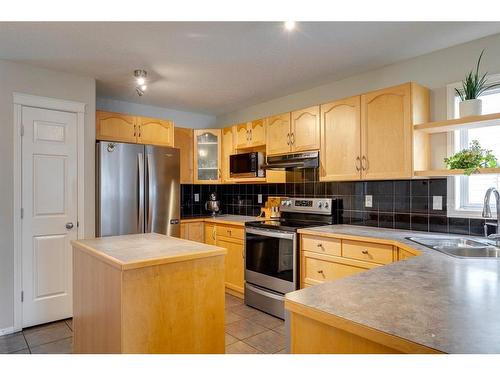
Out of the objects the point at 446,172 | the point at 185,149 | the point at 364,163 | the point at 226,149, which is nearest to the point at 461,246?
the point at 446,172

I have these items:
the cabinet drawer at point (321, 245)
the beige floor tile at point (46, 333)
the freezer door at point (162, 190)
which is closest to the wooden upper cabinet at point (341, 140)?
the cabinet drawer at point (321, 245)

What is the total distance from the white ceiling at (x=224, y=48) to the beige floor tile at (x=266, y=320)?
2.35 m

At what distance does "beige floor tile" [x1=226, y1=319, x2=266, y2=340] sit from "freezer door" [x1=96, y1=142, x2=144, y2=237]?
1.36 m

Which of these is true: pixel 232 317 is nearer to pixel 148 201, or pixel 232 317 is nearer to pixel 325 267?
pixel 325 267

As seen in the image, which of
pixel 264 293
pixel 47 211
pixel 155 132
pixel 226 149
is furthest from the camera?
pixel 226 149

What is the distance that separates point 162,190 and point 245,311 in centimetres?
156

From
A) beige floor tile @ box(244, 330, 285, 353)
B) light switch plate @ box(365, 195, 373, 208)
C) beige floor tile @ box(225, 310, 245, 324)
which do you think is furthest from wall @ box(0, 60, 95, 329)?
light switch plate @ box(365, 195, 373, 208)

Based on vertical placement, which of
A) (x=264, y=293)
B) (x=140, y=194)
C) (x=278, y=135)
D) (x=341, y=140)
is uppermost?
(x=278, y=135)

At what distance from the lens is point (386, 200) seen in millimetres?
2965

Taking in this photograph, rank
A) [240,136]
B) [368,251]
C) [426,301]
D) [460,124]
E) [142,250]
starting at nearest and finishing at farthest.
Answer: [426,301], [142,250], [460,124], [368,251], [240,136]

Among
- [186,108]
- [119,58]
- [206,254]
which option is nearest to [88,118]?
[119,58]

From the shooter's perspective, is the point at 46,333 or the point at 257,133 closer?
the point at 46,333

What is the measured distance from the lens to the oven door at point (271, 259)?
295 centimetres
